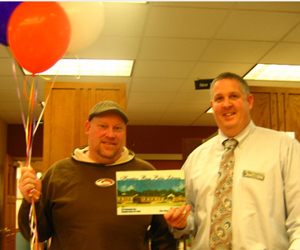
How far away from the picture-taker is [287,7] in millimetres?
3443

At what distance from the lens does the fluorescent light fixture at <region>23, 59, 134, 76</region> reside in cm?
480

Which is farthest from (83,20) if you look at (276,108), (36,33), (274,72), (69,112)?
(274,72)

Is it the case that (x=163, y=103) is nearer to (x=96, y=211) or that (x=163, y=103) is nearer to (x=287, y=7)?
(x=287, y=7)

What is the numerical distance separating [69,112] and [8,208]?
499 centimetres

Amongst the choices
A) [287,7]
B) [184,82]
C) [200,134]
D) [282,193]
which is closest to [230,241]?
[282,193]

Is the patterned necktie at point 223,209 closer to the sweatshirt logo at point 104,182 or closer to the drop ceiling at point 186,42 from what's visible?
the sweatshirt logo at point 104,182

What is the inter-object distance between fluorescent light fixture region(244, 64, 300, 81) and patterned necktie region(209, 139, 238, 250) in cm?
348

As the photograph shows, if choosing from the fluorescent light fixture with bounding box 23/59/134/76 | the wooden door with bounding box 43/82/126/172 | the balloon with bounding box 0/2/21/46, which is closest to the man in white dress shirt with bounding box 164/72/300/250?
the balloon with bounding box 0/2/21/46

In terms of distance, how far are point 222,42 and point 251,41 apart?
0.35 metres

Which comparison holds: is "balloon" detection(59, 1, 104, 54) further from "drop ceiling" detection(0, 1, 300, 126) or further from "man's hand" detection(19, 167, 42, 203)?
"drop ceiling" detection(0, 1, 300, 126)

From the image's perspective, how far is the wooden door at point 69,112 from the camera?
10.4 feet

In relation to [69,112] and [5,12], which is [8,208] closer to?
[69,112]

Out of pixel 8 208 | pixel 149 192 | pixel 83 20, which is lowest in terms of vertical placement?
pixel 8 208

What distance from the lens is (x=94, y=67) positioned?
503 centimetres
